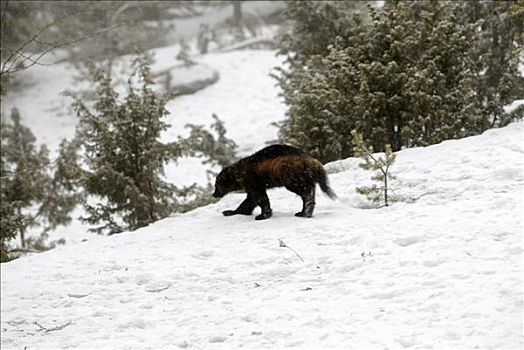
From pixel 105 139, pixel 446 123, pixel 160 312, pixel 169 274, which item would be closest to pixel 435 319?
pixel 160 312

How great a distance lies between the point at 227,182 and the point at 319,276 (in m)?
3.30

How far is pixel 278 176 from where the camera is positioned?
7422 millimetres

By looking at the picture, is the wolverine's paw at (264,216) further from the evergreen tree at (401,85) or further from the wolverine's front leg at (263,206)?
the evergreen tree at (401,85)

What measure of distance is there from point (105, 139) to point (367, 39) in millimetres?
5312

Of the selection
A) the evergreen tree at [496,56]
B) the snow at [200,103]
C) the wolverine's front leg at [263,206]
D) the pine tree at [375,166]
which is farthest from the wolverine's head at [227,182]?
the snow at [200,103]

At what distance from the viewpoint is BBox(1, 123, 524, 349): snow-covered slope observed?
174 inches

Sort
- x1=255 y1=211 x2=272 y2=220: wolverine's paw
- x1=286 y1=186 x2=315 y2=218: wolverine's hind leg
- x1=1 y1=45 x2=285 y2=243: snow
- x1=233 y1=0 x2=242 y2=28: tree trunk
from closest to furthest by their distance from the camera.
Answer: x1=286 y1=186 x2=315 y2=218: wolverine's hind leg → x1=255 y1=211 x2=272 y2=220: wolverine's paw → x1=1 y1=45 x2=285 y2=243: snow → x1=233 y1=0 x2=242 y2=28: tree trunk

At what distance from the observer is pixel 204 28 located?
115 feet

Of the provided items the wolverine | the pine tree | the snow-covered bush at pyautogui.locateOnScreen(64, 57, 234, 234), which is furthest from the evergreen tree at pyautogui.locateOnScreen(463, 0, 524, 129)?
the snow-covered bush at pyautogui.locateOnScreen(64, 57, 234, 234)

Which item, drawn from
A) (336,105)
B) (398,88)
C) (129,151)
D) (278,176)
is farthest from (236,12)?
(278,176)

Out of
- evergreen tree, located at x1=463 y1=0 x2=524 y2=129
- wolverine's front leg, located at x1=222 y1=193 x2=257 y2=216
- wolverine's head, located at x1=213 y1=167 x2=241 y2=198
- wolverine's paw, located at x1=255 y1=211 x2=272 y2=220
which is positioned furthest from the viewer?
evergreen tree, located at x1=463 y1=0 x2=524 y2=129

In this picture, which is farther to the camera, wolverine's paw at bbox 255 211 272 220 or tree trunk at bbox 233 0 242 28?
tree trunk at bbox 233 0 242 28

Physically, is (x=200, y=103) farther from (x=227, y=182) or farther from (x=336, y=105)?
(x=227, y=182)

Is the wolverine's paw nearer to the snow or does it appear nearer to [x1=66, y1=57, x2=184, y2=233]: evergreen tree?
[x1=66, y1=57, x2=184, y2=233]: evergreen tree
